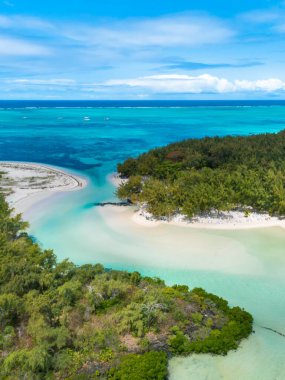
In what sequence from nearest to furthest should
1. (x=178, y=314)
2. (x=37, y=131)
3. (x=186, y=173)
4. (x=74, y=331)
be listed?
(x=74, y=331)
(x=178, y=314)
(x=186, y=173)
(x=37, y=131)

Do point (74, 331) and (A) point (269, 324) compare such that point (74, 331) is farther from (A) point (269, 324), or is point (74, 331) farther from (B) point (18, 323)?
(A) point (269, 324)

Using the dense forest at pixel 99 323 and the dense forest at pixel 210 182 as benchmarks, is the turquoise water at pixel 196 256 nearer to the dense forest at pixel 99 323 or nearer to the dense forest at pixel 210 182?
the dense forest at pixel 99 323

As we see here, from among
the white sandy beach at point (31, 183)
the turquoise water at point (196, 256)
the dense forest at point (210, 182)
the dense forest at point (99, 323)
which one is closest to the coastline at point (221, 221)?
the dense forest at point (210, 182)

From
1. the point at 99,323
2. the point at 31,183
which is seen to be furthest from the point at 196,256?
the point at 31,183

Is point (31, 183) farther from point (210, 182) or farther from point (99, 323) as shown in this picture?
point (99, 323)

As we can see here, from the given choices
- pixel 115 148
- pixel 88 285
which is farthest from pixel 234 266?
pixel 115 148

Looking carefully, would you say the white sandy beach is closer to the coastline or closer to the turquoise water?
the turquoise water
